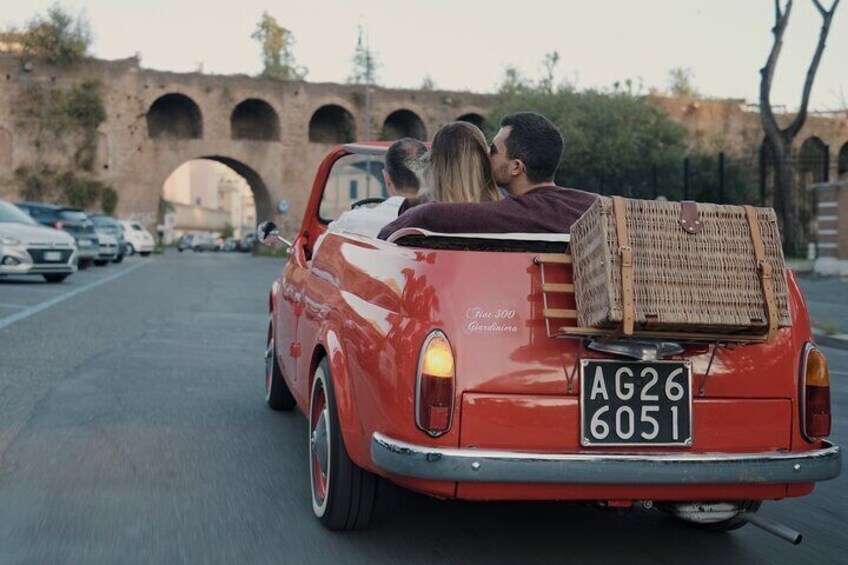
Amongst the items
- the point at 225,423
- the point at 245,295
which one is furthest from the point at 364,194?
the point at 245,295

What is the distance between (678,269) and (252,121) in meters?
53.3

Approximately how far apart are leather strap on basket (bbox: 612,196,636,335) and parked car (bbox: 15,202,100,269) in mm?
22498

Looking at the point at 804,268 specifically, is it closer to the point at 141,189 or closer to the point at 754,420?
the point at 754,420

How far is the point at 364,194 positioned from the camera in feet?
23.9

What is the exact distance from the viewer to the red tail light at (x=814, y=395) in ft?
12.1

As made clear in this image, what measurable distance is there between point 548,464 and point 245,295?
15.6 metres

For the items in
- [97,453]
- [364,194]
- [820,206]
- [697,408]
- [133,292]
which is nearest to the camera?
[697,408]

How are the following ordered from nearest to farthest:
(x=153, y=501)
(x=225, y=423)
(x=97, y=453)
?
(x=153, y=501), (x=97, y=453), (x=225, y=423)

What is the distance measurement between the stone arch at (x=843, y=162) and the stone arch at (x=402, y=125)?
23214 millimetres

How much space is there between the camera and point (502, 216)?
386 cm

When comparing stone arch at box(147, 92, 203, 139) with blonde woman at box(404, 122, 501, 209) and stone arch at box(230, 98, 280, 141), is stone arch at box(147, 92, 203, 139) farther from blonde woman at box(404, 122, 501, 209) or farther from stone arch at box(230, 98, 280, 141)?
blonde woman at box(404, 122, 501, 209)

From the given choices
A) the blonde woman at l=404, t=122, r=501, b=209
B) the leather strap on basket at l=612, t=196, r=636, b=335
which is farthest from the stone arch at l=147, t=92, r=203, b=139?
the leather strap on basket at l=612, t=196, r=636, b=335

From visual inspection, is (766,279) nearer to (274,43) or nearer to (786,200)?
(786,200)

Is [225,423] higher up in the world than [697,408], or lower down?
lower down
